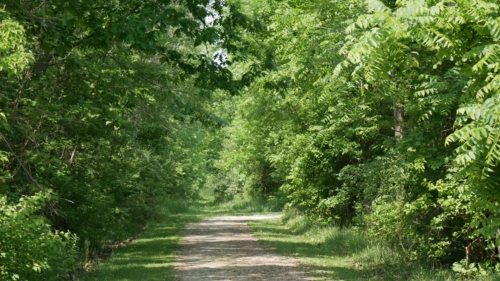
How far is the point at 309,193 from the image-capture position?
21.7 metres

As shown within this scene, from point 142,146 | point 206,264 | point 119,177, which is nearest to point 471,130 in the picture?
point 206,264

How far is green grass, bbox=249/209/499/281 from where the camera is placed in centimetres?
1258

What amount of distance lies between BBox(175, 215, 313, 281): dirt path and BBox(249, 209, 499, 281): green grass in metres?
0.55

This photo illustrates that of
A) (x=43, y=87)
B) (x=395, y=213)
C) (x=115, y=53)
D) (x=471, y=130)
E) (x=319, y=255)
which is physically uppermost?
(x=115, y=53)

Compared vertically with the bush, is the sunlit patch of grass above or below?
below

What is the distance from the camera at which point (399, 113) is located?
1443cm

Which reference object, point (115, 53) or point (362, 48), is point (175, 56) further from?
point (362, 48)

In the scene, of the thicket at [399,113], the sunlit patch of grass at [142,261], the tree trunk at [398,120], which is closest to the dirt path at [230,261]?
the sunlit patch of grass at [142,261]

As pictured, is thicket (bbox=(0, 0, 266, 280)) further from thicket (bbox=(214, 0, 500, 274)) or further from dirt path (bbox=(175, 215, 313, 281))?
dirt path (bbox=(175, 215, 313, 281))

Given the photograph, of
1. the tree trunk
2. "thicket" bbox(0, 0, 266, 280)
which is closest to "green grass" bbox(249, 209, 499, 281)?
the tree trunk

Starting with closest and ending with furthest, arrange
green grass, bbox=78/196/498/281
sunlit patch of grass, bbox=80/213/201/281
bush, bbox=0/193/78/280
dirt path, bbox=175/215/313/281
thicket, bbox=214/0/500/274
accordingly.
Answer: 1. thicket, bbox=214/0/500/274
2. bush, bbox=0/193/78/280
3. green grass, bbox=78/196/498/281
4. dirt path, bbox=175/215/313/281
5. sunlit patch of grass, bbox=80/213/201/281

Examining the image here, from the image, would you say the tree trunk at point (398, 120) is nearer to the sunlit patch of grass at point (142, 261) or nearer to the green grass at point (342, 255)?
the green grass at point (342, 255)

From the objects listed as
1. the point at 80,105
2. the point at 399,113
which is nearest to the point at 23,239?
the point at 80,105

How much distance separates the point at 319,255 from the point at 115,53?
26.0 ft
